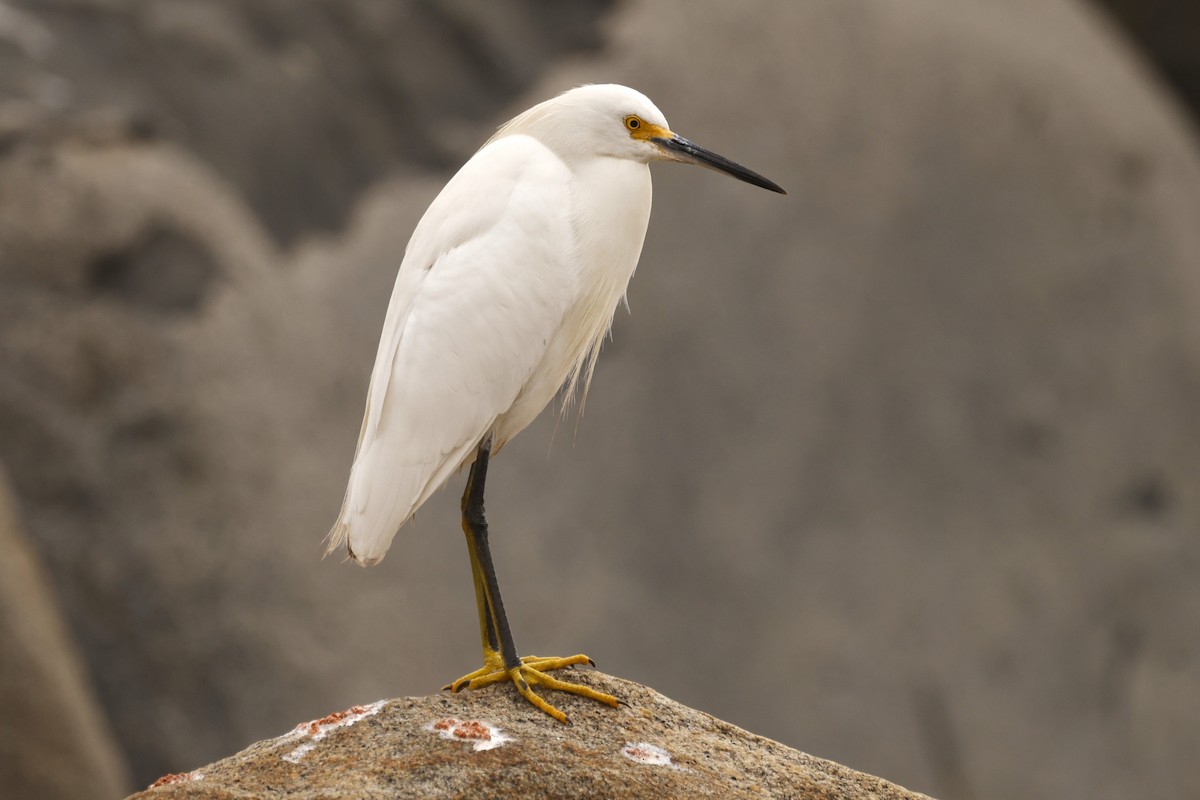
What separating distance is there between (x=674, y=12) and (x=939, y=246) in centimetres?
178

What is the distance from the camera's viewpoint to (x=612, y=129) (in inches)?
96.7

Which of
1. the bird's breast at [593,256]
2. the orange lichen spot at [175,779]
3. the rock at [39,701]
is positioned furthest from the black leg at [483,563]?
the rock at [39,701]

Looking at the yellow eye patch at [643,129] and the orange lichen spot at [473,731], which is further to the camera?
the yellow eye patch at [643,129]

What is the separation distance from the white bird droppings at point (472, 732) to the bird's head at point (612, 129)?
3.57ft

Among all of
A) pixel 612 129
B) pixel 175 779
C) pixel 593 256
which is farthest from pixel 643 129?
pixel 175 779

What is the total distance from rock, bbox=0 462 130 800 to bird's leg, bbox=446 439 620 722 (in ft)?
11.1

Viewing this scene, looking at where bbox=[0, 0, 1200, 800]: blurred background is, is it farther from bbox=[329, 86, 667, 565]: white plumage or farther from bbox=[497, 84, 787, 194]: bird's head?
bbox=[497, 84, 787, 194]: bird's head

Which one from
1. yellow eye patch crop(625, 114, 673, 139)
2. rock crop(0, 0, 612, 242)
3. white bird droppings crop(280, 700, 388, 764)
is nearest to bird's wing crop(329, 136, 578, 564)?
yellow eye patch crop(625, 114, 673, 139)

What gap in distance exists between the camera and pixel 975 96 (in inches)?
258

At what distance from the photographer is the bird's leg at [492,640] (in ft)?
7.90

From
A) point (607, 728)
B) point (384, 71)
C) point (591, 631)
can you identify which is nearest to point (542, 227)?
point (607, 728)

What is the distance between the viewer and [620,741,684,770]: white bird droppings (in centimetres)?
225

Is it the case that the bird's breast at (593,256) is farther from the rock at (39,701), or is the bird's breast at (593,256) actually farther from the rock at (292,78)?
the rock at (292,78)

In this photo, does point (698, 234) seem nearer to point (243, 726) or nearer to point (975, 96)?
point (975, 96)
